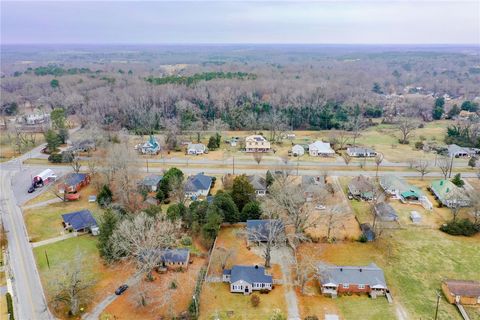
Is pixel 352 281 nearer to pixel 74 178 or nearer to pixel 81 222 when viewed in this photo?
pixel 81 222

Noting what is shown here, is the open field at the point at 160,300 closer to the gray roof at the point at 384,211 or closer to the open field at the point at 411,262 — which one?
the open field at the point at 411,262

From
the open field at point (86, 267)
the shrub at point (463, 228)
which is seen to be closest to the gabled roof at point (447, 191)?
the shrub at point (463, 228)

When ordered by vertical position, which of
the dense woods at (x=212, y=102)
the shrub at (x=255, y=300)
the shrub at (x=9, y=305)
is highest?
the dense woods at (x=212, y=102)

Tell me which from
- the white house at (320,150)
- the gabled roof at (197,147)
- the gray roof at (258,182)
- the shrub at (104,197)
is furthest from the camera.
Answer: the gabled roof at (197,147)

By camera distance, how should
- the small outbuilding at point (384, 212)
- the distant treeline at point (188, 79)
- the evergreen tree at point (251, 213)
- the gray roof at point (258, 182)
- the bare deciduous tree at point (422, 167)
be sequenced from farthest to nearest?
the distant treeline at point (188, 79), the bare deciduous tree at point (422, 167), the gray roof at point (258, 182), the small outbuilding at point (384, 212), the evergreen tree at point (251, 213)

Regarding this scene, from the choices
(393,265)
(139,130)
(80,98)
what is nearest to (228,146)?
(139,130)

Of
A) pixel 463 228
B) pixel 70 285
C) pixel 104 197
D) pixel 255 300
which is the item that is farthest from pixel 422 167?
pixel 70 285

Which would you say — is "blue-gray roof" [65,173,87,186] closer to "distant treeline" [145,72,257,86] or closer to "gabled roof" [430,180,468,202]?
"gabled roof" [430,180,468,202]
